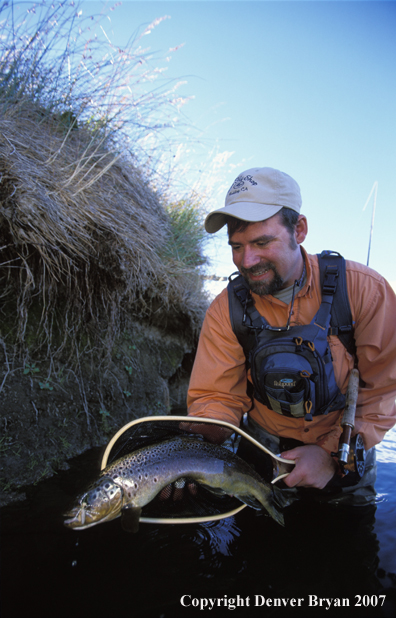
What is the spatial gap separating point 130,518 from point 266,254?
1935 millimetres

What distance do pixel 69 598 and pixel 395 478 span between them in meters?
3.45

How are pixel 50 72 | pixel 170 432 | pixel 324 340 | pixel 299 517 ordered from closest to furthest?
pixel 170 432 → pixel 324 340 → pixel 299 517 → pixel 50 72

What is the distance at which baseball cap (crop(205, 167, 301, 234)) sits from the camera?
2756 millimetres

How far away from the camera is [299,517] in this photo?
9.91 ft

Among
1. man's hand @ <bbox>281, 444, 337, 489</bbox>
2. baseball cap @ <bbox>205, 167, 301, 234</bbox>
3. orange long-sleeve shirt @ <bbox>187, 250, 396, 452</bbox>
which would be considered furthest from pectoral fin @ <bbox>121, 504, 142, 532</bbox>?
baseball cap @ <bbox>205, 167, 301, 234</bbox>

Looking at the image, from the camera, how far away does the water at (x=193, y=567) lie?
204cm

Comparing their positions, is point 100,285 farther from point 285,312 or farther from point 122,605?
point 122,605

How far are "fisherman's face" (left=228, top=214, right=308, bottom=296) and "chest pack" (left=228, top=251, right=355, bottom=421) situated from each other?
22 cm

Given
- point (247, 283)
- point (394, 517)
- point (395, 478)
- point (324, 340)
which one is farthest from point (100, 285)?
point (395, 478)

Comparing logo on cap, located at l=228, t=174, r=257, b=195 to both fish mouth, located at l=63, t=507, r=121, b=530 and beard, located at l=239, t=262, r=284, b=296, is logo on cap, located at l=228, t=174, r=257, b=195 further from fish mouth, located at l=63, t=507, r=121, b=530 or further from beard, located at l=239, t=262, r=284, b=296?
fish mouth, located at l=63, t=507, r=121, b=530

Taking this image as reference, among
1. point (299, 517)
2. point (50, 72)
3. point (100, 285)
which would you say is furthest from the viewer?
point (50, 72)

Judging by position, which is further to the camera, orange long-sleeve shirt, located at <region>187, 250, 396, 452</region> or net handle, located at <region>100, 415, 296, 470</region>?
orange long-sleeve shirt, located at <region>187, 250, 396, 452</region>

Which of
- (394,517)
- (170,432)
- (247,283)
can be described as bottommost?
(394,517)

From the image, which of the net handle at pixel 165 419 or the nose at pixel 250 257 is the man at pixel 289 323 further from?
the net handle at pixel 165 419
